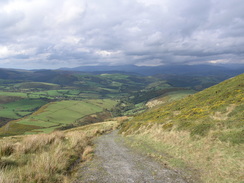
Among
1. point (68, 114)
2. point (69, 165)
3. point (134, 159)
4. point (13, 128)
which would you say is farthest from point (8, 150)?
point (68, 114)

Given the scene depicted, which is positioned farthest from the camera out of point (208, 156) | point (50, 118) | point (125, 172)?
point (50, 118)

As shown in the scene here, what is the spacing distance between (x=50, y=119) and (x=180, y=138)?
158 metres

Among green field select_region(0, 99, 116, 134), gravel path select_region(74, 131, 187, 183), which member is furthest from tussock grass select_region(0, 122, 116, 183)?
green field select_region(0, 99, 116, 134)

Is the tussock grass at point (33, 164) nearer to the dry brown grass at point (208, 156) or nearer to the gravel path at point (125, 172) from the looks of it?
the gravel path at point (125, 172)

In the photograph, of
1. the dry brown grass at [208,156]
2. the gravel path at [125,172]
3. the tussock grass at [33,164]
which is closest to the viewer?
the tussock grass at [33,164]

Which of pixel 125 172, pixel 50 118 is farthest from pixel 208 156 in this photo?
pixel 50 118

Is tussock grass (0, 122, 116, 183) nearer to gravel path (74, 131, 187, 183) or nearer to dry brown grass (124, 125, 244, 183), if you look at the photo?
gravel path (74, 131, 187, 183)

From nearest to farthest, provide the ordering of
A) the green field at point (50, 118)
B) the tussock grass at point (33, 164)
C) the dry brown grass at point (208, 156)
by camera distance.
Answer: the tussock grass at point (33, 164) < the dry brown grass at point (208, 156) < the green field at point (50, 118)

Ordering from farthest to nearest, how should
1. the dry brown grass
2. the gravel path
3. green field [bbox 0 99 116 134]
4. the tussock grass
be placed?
green field [bbox 0 99 116 134]
the dry brown grass
the gravel path
the tussock grass

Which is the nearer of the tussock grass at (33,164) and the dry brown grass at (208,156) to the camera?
the tussock grass at (33,164)

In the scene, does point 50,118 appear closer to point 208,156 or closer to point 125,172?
point 125,172

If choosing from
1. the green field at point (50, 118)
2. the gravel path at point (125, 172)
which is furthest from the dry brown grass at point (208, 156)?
the green field at point (50, 118)

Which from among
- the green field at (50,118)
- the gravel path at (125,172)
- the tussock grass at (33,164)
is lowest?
the green field at (50,118)

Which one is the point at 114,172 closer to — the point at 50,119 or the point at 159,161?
the point at 159,161
